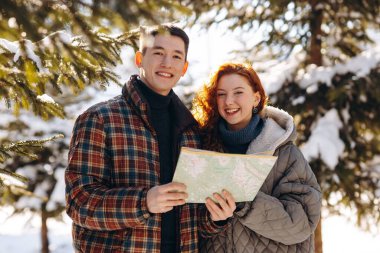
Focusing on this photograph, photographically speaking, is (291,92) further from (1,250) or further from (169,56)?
(1,250)

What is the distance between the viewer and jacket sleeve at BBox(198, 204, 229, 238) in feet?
9.59

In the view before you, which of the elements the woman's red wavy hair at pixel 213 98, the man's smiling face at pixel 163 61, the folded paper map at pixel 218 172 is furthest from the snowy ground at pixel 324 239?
the folded paper map at pixel 218 172

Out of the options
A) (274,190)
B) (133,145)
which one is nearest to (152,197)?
(133,145)

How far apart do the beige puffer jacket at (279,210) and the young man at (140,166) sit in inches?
6.3

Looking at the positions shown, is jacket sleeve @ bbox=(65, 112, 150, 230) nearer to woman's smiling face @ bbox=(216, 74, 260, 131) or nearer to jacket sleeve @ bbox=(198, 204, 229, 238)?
jacket sleeve @ bbox=(198, 204, 229, 238)

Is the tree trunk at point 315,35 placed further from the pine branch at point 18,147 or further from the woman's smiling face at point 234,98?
the pine branch at point 18,147

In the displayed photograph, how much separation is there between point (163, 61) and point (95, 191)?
33.4 inches

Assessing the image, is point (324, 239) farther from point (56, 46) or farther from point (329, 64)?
point (56, 46)

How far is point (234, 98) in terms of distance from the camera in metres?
3.16

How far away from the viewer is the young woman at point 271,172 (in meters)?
2.86

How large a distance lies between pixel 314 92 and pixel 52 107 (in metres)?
3.84

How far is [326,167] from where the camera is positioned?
18.8ft

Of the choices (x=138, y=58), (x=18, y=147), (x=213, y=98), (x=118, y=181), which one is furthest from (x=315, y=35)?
(x=18, y=147)

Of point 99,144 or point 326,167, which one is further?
point 326,167
